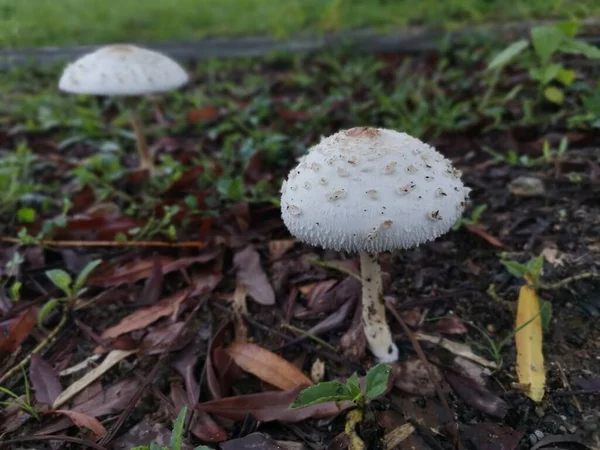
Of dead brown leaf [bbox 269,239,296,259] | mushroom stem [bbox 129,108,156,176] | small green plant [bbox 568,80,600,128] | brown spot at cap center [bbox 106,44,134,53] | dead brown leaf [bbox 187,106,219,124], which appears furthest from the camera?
dead brown leaf [bbox 187,106,219,124]

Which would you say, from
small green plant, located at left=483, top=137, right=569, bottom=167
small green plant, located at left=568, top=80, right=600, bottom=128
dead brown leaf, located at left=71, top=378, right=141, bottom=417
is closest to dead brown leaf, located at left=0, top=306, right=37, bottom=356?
dead brown leaf, located at left=71, top=378, right=141, bottom=417

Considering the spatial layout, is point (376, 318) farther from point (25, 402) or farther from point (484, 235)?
point (25, 402)

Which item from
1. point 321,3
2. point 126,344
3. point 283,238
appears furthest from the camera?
point 321,3

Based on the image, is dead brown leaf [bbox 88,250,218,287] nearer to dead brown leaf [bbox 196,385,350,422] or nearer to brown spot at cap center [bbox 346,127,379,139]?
dead brown leaf [bbox 196,385,350,422]

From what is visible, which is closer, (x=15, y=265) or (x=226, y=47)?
(x=15, y=265)

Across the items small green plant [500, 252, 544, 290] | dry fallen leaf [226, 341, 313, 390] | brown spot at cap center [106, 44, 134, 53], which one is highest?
brown spot at cap center [106, 44, 134, 53]

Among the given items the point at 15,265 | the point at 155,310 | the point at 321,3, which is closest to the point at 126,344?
the point at 155,310

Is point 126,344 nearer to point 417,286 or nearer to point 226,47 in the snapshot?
point 417,286

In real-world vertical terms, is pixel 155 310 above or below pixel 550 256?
below

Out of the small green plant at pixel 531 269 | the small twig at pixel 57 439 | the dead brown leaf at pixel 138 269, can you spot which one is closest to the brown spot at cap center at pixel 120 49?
the dead brown leaf at pixel 138 269
